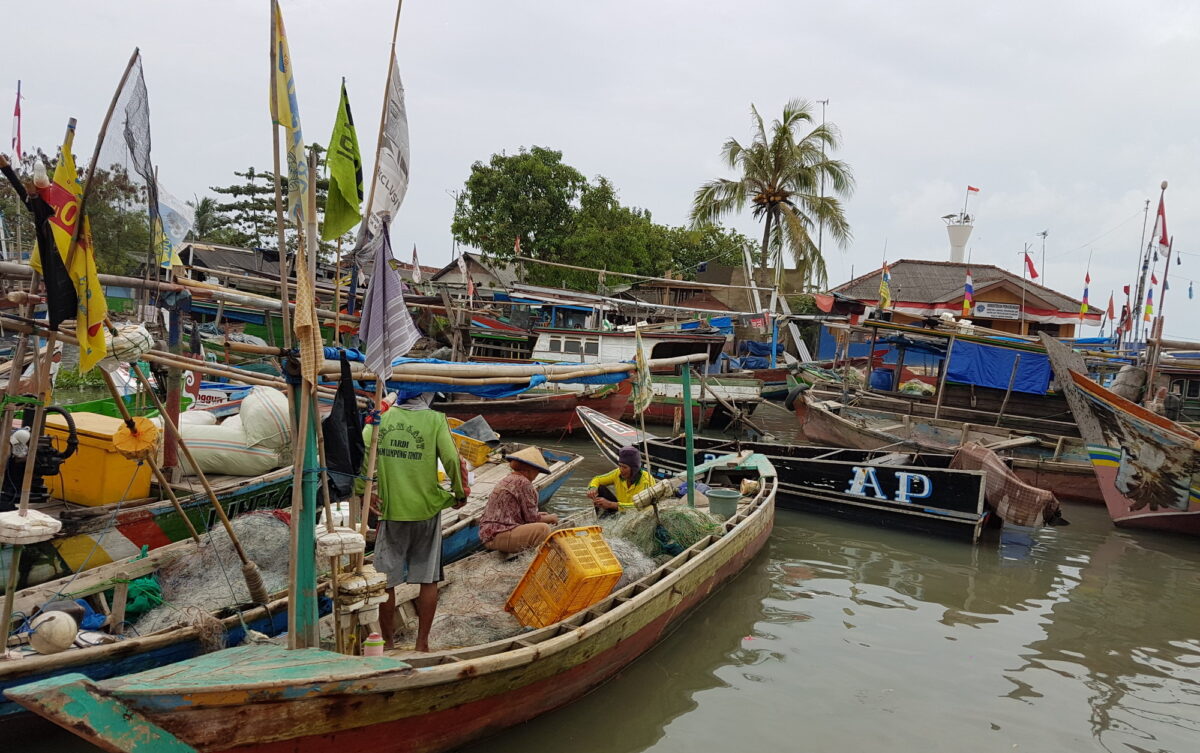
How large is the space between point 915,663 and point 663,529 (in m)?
2.43

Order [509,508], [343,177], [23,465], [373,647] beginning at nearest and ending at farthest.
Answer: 1. [343,177]
2. [373,647]
3. [23,465]
4. [509,508]

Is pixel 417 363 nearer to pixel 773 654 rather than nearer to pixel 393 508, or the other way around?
pixel 393 508

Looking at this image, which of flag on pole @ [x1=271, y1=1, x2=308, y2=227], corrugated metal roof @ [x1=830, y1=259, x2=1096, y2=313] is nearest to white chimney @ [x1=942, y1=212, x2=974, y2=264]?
corrugated metal roof @ [x1=830, y1=259, x2=1096, y2=313]

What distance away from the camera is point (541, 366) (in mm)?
5539

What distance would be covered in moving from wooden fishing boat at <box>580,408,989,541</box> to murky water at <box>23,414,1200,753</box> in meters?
0.51

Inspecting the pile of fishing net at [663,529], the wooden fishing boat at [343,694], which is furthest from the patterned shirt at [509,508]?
the wooden fishing boat at [343,694]

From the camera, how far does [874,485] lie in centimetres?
1041

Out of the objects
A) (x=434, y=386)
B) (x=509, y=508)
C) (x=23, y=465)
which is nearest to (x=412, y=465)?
(x=434, y=386)

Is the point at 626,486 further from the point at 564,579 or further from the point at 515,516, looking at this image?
the point at 564,579

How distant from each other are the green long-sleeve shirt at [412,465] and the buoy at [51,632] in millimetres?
1765

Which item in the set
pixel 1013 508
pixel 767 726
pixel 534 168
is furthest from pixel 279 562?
pixel 534 168

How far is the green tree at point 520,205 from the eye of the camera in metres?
28.2

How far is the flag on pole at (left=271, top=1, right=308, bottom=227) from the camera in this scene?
3.37 metres

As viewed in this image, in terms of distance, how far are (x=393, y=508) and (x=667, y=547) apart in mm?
3083
